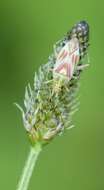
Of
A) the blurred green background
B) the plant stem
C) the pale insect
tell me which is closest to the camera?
the plant stem

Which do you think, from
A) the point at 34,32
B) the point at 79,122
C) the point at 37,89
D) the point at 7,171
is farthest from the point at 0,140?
the point at 37,89

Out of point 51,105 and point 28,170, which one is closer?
point 28,170

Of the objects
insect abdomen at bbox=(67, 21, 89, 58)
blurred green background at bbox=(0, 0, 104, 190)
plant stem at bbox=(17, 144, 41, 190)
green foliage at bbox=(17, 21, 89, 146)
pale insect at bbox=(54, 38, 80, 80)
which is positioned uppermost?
blurred green background at bbox=(0, 0, 104, 190)

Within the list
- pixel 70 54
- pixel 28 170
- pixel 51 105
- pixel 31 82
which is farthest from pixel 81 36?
pixel 31 82

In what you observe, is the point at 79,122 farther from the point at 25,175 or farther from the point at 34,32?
the point at 25,175

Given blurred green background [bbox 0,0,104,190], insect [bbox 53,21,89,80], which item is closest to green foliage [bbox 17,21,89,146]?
insect [bbox 53,21,89,80]

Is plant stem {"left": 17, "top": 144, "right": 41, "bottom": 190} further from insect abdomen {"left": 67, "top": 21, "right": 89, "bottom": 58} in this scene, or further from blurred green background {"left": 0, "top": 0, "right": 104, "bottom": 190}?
blurred green background {"left": 0, "top": 0, "right": 104, "bottom": 190}

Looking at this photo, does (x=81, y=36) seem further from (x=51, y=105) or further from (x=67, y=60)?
(x=51, y=105)
